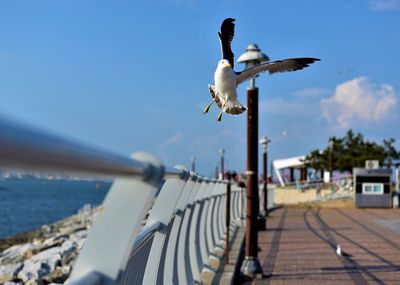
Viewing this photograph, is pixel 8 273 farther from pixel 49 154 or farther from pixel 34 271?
pixel 49 154

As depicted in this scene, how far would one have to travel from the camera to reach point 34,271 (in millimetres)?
14758

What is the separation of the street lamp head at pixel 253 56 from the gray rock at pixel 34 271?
23.4 ft

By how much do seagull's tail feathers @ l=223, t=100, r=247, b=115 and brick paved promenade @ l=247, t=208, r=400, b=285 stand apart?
416 cm

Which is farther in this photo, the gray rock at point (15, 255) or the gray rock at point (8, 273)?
the gray rock at point (15, 255)

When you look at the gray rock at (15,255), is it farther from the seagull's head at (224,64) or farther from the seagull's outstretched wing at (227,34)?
the seagull's head at (224,64)

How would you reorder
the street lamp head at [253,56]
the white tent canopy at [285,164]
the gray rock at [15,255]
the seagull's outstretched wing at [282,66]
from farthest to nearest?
the white tent canopy at [285,164] → the gray rock at [15,255] → the street lamp head at [253,56] → the seagull's outstretched wing at [282,66]

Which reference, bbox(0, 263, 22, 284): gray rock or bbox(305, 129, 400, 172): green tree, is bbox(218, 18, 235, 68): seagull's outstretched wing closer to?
bbox(0, 263, 22, 284): gray rock

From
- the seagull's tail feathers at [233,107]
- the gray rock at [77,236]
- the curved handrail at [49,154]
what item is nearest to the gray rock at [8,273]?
the gray rock at [77,236]

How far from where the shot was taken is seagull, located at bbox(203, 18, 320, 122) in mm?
4109

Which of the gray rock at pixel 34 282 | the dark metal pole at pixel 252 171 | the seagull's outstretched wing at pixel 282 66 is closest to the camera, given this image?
the seagull's outstretched wing at pixel 282 66

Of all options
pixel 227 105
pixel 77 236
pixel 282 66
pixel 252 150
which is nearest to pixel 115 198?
pixel 227 105

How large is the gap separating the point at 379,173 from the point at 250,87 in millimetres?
23694

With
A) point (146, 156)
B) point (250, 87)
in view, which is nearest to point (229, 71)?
point (146, 156)

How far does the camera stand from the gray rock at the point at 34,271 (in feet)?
46.9
